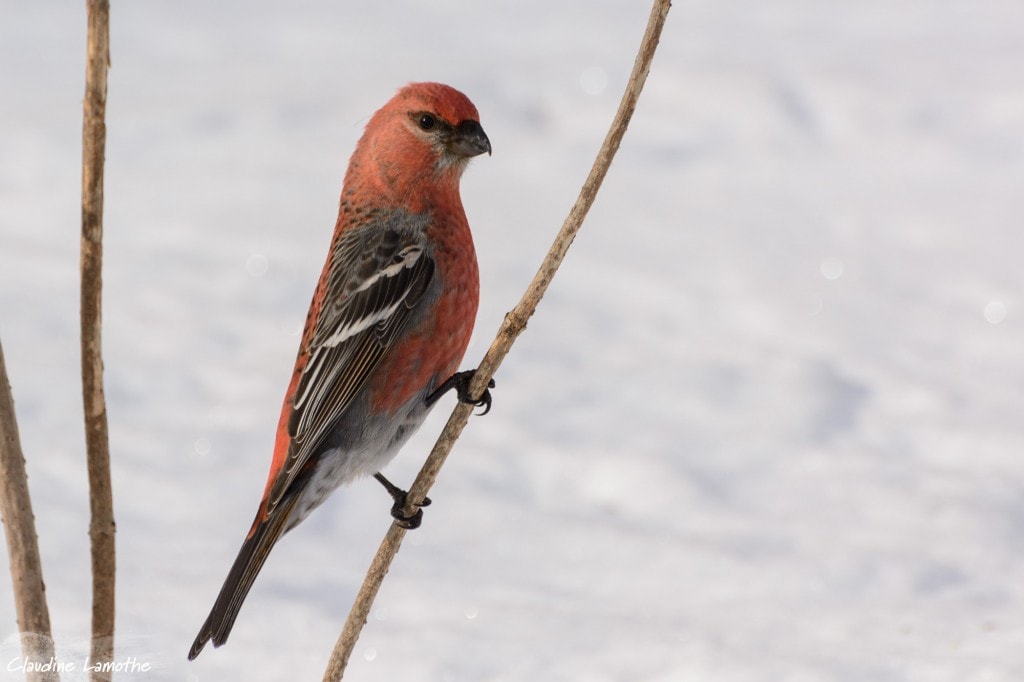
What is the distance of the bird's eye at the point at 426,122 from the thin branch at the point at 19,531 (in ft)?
4.60

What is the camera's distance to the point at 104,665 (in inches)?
112

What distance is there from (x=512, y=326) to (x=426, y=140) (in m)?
0.91

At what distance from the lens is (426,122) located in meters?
3.50

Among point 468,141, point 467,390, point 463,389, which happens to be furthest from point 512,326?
point 468,141

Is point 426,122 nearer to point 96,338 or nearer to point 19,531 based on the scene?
point 96,338

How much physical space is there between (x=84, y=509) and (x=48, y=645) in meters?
2.25

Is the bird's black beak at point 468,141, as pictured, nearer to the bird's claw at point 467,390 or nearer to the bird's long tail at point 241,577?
the bird's claw at point 467,390

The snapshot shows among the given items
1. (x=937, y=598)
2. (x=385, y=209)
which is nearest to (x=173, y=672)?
(x=385, y=209)

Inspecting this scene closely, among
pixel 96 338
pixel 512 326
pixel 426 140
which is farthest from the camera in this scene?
pixel 426 140

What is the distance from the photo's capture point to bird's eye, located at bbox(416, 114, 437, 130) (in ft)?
11.5

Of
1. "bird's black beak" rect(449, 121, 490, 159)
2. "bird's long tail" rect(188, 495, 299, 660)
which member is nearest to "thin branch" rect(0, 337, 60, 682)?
"bird's long tail" rect(188, 495, 299, 660)

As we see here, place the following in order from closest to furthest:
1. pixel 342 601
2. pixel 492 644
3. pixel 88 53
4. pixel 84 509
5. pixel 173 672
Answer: pixel 88 53 → pixel 173 672 → pixel 492 644 → pixel 342 601 → pixel 84 509

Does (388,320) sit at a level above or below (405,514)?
above

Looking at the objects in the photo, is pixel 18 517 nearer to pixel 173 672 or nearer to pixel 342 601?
pixel 173 672
